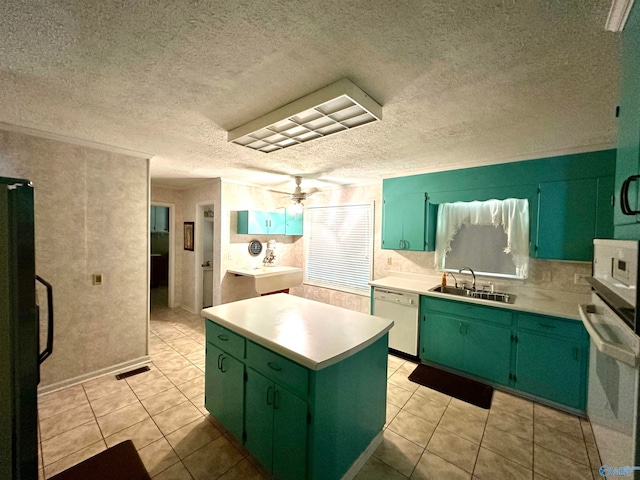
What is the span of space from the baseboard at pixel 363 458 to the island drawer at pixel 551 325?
5.59ft

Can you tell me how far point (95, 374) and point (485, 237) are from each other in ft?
15.4

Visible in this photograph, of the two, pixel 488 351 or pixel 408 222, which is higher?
pixel 408 222

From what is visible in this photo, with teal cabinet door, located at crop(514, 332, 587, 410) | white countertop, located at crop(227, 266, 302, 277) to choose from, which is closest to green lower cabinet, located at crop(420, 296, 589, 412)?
teal cabinet door, located at crop(514, 332, 587, 410)

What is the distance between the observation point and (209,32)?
108cm

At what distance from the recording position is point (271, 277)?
13.8ft

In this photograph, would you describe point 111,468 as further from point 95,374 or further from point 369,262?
point 369,262

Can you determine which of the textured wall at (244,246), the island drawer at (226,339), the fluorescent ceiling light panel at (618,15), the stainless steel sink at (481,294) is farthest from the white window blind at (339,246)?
the fluorescent ceiling light panel at (618,15)

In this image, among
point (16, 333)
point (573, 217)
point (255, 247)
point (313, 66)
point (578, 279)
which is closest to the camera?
point (16, 333)

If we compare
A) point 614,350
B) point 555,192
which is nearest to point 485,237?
point 555,192

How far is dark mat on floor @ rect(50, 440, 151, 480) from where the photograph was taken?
157 cm

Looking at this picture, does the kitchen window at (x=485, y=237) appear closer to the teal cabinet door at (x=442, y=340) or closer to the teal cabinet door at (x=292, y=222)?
the teal cabinet door at (x=442, y=340)

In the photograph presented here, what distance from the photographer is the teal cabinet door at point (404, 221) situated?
339cm

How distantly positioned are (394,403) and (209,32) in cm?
298

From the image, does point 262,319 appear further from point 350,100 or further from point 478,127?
point 478,127
